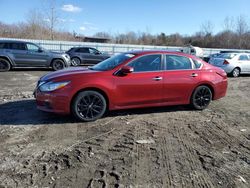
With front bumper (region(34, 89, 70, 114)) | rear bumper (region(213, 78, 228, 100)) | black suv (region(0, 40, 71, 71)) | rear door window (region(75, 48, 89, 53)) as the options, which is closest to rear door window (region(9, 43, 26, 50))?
black suv (region(0, 40, 71, 71))

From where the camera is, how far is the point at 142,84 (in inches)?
230

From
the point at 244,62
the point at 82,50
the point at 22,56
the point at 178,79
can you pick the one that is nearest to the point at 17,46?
the point at 22,56

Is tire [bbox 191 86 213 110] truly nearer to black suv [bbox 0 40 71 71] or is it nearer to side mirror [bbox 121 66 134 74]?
side mirror [bbox 121 66 134 74]

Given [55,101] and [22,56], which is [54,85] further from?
[22,56]

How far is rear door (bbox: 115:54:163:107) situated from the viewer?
570cm

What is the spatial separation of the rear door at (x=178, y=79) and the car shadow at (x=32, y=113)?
0.48m

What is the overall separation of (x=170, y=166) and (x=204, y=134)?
5.35ft

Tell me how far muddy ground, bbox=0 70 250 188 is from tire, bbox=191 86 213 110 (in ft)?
0.71

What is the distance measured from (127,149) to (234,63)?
12480mm

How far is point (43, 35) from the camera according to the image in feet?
146

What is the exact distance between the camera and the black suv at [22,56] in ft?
45.0

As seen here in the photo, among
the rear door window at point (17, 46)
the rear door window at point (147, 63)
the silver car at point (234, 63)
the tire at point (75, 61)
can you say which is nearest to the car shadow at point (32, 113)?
the rear door window at point (147, 63)

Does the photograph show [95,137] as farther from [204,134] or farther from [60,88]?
[204,134]

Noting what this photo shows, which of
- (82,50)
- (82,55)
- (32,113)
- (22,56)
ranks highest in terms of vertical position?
(82,50)
